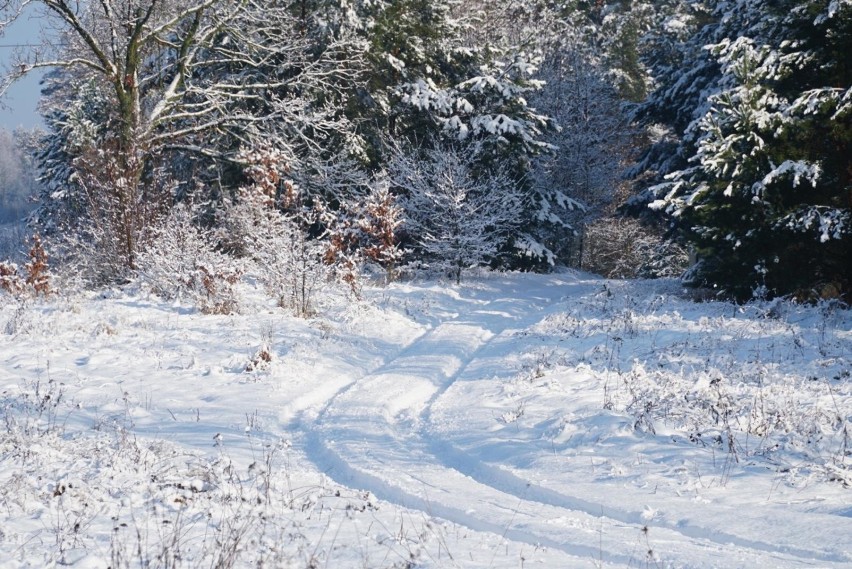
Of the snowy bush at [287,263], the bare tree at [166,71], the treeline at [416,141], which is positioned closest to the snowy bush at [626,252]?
the treeline at [416,141]

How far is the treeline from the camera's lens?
40.2ft

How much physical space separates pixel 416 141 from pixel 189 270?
1156 centimetres

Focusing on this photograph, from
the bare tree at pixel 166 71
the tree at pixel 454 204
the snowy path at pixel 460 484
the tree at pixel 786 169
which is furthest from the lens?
the tree at pixel 454 204

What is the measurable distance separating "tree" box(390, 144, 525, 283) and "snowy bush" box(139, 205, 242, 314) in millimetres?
7804

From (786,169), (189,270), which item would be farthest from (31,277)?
(786,169)

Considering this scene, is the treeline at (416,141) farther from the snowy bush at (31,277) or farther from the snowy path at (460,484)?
the snowy path at (460,484)

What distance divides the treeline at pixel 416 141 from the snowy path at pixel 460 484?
5.40 m

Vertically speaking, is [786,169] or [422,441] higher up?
[786,169]

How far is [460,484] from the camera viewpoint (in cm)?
578

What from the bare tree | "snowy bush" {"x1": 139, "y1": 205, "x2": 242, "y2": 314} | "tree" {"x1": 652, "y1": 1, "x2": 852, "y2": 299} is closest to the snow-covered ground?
"snowy bush" {"x1": 139, "y1": 205, "x2": 242, "y2": 314}

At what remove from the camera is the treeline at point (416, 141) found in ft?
40.2

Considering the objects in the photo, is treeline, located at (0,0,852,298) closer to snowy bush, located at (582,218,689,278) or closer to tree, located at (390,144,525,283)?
tree, located at (390,144,525,283)

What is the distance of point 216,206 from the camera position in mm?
21219

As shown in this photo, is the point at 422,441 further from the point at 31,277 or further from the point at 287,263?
the point at 31,277
